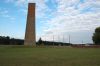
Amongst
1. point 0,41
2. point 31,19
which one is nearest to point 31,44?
point 31,19

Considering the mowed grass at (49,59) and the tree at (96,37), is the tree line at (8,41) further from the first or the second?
the mowed grass at (49,59)

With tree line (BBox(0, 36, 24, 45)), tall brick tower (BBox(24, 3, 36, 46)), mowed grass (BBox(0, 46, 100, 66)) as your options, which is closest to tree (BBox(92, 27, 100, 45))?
tall brick tower (BBox(24, 3, 36, 46))

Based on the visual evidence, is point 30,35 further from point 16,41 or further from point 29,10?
point 16,41

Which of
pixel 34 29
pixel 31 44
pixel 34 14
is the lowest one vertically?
pixel 31 44

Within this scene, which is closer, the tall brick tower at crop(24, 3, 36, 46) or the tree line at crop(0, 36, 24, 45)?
the tall brick tower at crop(24, 3, 36, 46)

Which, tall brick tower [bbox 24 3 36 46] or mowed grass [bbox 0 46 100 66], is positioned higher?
tall brick tower [bbox 24 3 36 46]

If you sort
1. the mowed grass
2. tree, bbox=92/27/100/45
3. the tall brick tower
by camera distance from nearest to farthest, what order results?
1. the mowed grass
2. the tall brick tower
3. tree, bbox=92/27/100/45

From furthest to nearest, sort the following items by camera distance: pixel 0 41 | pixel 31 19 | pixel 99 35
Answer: pixel 0 41 → pixel 99 35 → pixel 31 19

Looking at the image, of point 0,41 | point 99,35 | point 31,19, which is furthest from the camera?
point 0,41

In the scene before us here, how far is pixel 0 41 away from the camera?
9700cm

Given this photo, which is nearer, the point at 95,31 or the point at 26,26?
the point at 26,26

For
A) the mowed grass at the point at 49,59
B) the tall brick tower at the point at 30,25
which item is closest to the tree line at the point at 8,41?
the tall brick tower at the point at 30,25

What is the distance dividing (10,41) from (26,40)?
1666 inches

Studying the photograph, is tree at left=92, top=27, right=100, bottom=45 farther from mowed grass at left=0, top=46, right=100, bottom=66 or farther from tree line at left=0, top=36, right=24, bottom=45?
mowed grass at left=0, top=46, right=100, bottom=66
